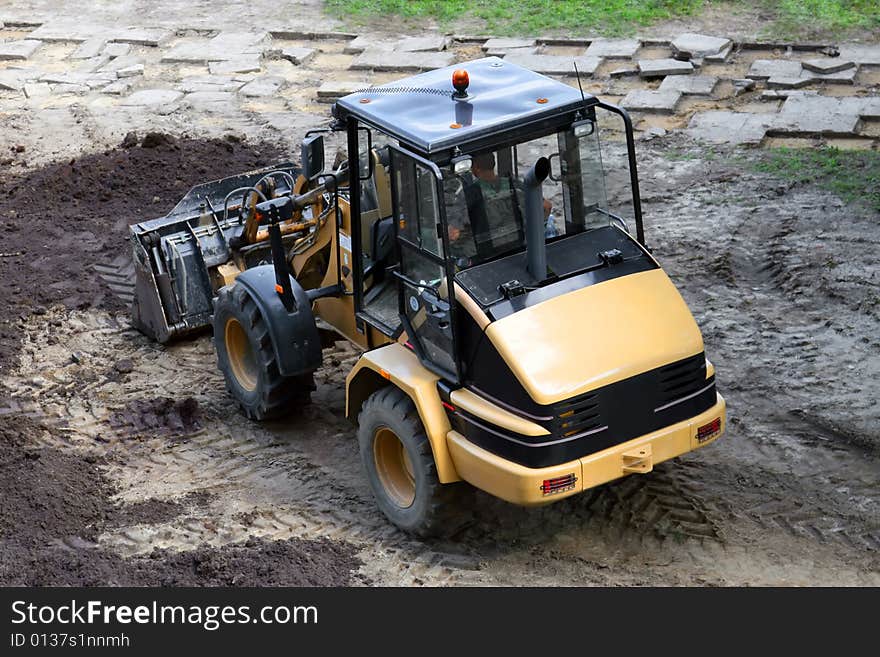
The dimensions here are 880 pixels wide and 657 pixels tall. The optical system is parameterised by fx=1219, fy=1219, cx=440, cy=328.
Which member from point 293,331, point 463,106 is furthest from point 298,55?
point 463,106

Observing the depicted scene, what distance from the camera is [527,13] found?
16.5 meters

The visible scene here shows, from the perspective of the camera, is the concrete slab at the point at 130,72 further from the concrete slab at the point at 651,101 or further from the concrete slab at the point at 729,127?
the concrete slab at the point at 729,127

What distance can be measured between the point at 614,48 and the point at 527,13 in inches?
76.1

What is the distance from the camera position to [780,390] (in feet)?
27.1

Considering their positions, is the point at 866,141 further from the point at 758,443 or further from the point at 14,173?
the point at 14,173

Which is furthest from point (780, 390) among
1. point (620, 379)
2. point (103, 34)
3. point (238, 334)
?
point (103, 34)

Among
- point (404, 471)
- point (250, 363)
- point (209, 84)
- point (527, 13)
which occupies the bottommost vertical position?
point (404, 471)

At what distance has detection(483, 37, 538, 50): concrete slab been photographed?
609 inches

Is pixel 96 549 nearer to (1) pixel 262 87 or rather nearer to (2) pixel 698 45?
(1) pixel 262 87

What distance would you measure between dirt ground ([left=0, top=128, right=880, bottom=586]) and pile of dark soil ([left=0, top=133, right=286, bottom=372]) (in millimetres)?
36

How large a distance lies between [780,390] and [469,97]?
3.13 metres

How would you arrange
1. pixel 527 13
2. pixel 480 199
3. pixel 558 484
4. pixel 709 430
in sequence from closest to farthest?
1. pixel 558 484
2. pixel 480 199
3. pixel 709 430
4. pixel 527 13

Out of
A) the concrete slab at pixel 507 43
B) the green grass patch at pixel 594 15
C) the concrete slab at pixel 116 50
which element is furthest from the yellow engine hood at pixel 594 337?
the concrete slab at pixel 116 50

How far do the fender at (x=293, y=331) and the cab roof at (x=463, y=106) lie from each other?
1310 millimetres
